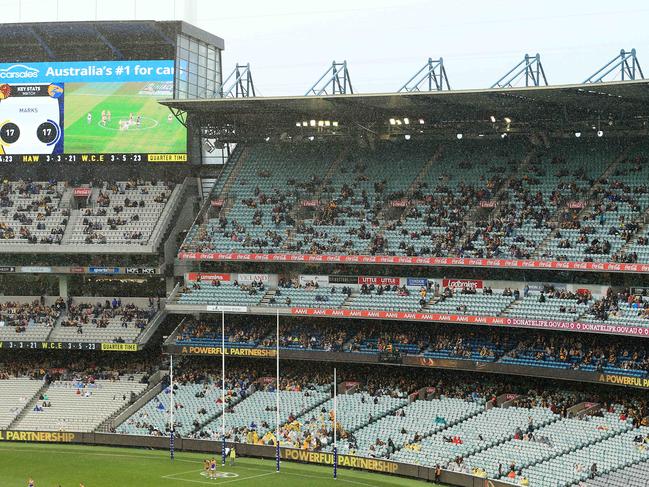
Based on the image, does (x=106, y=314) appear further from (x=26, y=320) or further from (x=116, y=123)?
(x=116, y=123)

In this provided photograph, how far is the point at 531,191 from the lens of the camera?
213 feet

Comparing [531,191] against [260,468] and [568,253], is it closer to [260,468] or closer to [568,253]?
[568,253]

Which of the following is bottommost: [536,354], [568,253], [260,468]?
[260,468]

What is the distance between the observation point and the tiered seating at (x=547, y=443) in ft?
165

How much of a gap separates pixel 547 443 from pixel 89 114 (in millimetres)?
39005

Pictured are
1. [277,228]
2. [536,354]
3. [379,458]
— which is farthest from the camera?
[277,228]

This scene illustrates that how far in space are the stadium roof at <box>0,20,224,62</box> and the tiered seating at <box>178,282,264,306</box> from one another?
1634 centimetres

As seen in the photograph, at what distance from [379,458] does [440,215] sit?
1720 cm

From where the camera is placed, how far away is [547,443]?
51438 mm

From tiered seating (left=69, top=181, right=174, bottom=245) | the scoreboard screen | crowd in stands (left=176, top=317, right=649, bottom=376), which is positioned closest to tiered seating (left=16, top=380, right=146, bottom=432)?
crowd in stands (left=176, top=317, right=649, bottom=376)

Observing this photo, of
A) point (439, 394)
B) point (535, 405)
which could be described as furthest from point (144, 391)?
point (535, 405)

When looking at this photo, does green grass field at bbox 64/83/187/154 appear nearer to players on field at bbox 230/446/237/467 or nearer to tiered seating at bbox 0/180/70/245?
tiered seating at bbox 0/180/70/245

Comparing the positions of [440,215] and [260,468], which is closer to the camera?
[260,468]

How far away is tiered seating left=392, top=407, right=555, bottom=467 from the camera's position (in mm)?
52844
